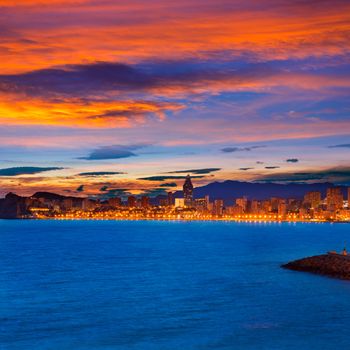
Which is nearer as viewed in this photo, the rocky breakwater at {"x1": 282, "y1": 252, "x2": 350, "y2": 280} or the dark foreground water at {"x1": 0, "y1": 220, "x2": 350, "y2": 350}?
the dark foreground water at {"x1": 0, "y1": 220, "x2": 350, "y2": 350}

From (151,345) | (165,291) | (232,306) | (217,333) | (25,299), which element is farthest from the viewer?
(165,291)

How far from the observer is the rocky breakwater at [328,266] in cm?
5922

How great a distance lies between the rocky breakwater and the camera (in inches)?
2331

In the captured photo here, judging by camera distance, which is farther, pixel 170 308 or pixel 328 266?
pixel 328 266

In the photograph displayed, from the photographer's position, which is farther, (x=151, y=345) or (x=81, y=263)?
(x=81, y=263)

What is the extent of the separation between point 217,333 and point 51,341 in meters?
9.80

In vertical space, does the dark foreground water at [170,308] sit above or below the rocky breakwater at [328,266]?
below

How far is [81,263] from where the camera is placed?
79.1 metres

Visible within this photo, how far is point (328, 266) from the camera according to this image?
62.7 meters

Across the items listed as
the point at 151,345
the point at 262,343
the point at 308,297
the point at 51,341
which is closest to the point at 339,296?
the point at 308,297

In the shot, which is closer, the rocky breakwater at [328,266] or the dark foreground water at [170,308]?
the dark foreground water at [170,308]

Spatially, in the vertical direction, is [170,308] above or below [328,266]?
below

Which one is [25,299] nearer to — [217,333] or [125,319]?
[125,319]

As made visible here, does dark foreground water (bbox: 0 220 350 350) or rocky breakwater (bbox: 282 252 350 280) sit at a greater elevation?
rocky breakwater (bbox: 282 252 350 280)
